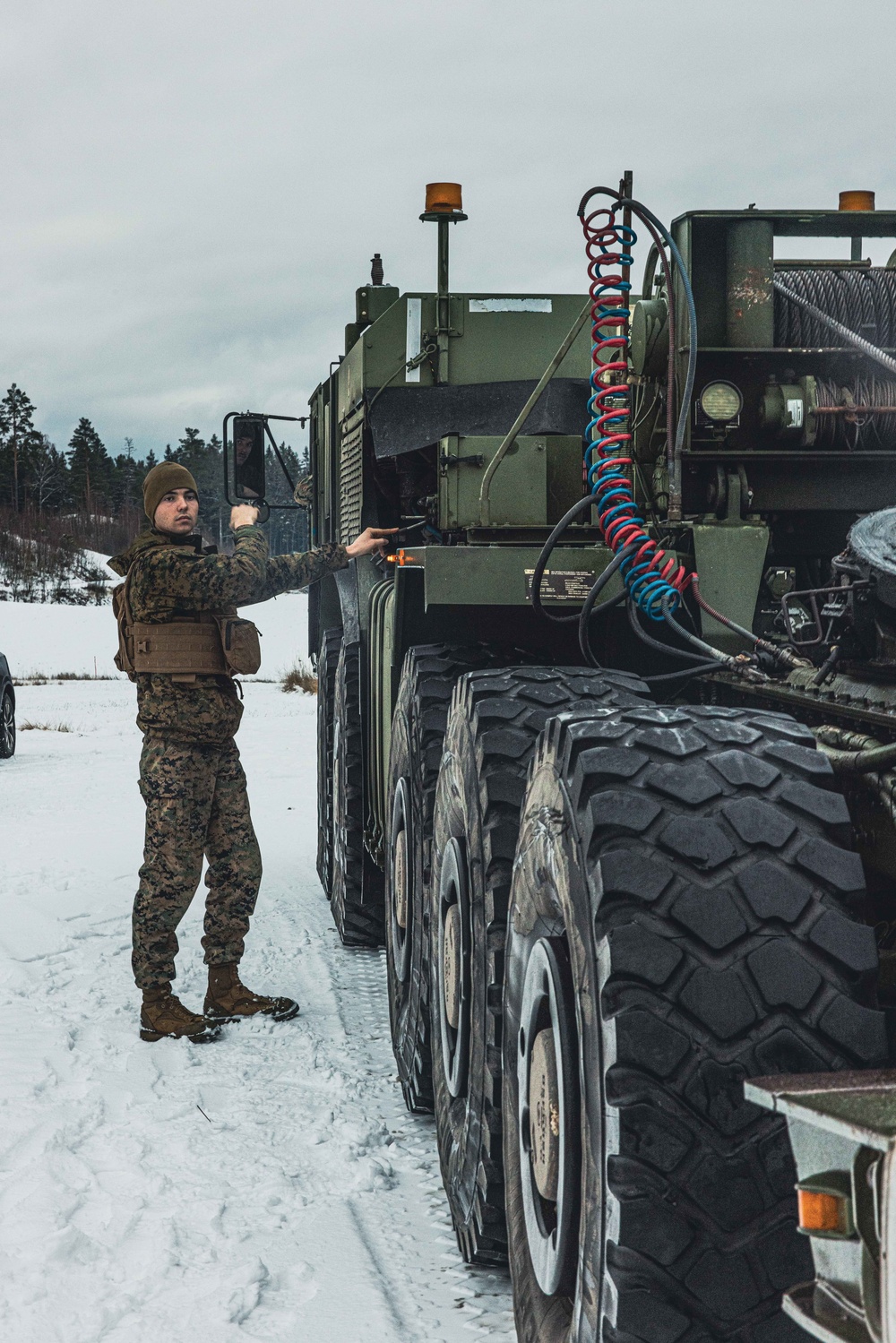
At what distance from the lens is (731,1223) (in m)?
1.84

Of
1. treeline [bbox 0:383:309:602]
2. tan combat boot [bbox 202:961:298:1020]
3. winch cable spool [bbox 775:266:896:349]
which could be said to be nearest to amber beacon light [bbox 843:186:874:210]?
winch cable spool [bbox 775:266:896:349]

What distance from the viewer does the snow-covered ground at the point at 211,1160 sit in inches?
117

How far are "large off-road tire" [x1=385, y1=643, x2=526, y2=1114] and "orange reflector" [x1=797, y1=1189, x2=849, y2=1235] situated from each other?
244 cm

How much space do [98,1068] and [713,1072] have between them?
322cm

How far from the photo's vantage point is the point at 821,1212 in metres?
1.42

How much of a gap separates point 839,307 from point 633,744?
6.34 ft

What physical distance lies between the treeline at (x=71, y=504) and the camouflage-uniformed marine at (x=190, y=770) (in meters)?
48.2

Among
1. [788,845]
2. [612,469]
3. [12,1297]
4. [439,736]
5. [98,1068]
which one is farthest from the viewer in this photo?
[98,1068]

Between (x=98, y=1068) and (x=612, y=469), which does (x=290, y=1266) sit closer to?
(x=98, y=1068)

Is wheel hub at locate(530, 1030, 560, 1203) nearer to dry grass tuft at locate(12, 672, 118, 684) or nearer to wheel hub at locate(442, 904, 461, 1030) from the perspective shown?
wheel hub at locate(442, 904, 461, 1030)

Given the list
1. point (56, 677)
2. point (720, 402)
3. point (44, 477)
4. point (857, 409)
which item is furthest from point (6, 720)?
point (44, 477)

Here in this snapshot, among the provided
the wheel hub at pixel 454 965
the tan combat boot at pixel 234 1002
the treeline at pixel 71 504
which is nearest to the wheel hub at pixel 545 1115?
the wheel hub at pixel 454 965

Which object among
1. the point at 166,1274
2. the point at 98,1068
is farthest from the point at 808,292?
the point at 98,1068

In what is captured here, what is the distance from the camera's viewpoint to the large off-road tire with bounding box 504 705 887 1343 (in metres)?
1.83
